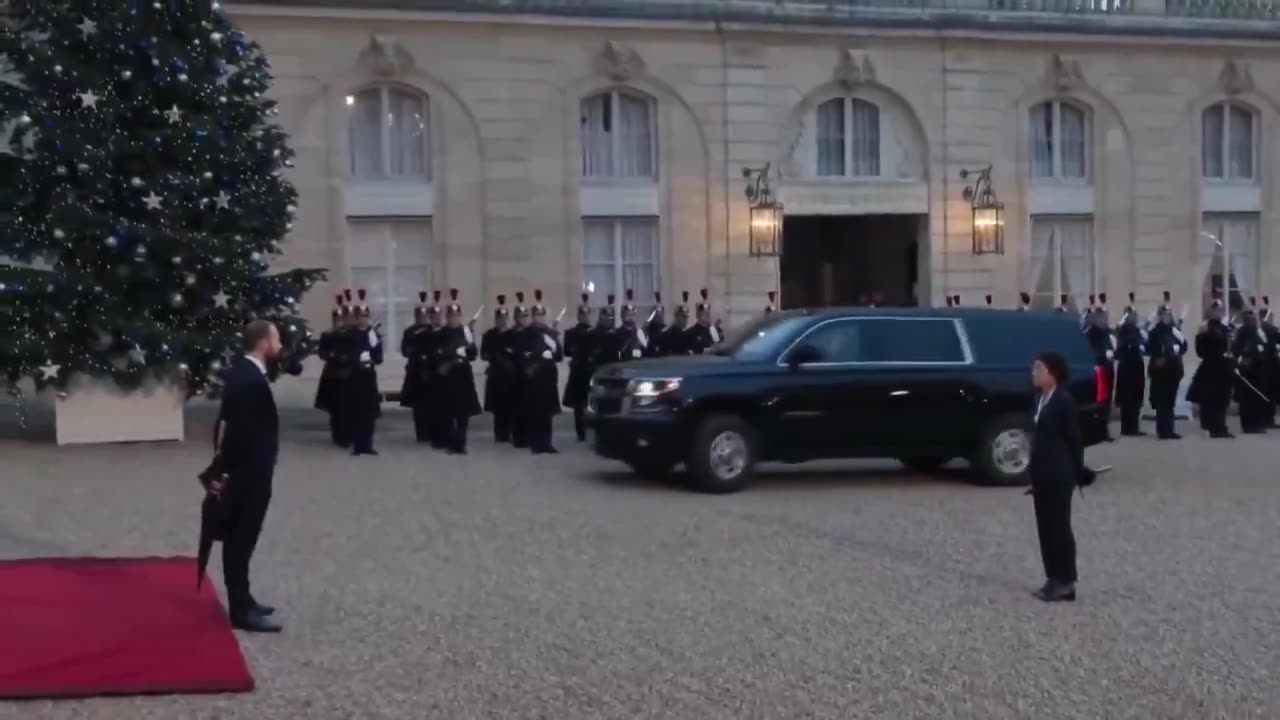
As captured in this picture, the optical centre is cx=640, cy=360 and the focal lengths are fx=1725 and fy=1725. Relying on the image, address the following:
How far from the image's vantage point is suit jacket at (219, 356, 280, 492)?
372 inches

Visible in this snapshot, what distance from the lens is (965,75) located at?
92.9 ft

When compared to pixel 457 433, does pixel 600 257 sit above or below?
above

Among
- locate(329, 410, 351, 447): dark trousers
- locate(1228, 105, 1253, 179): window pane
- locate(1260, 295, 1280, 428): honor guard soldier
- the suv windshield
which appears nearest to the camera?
the suv windshield

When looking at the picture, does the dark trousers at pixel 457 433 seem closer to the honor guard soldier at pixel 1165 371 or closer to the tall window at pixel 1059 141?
the honor guard soldier at pixel 1165 371

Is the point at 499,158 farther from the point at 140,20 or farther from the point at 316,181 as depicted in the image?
the point at 140,20

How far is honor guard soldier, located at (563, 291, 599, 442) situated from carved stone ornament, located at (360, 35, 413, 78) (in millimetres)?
6382

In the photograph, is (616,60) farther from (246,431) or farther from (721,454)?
(246,431)

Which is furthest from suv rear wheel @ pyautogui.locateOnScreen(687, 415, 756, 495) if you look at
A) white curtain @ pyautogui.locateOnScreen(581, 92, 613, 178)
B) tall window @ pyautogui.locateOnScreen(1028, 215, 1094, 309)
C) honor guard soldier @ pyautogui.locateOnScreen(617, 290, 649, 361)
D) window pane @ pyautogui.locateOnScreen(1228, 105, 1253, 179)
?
window pane @ pyautogui.locateOnScreen(1228, 105, 1253, 179)

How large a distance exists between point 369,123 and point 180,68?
7241 millimetres

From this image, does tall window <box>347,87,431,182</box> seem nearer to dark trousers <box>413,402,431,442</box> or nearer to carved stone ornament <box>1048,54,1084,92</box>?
dark trousers <box>413,402,431,442</box>

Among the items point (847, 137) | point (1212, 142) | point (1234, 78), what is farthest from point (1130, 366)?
point (1234, 78)

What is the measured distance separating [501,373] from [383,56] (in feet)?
24.1

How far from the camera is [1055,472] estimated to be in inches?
421

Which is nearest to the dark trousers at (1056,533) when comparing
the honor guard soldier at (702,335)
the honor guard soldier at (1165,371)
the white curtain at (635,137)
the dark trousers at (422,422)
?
the honor guard soldier at (702,335)
